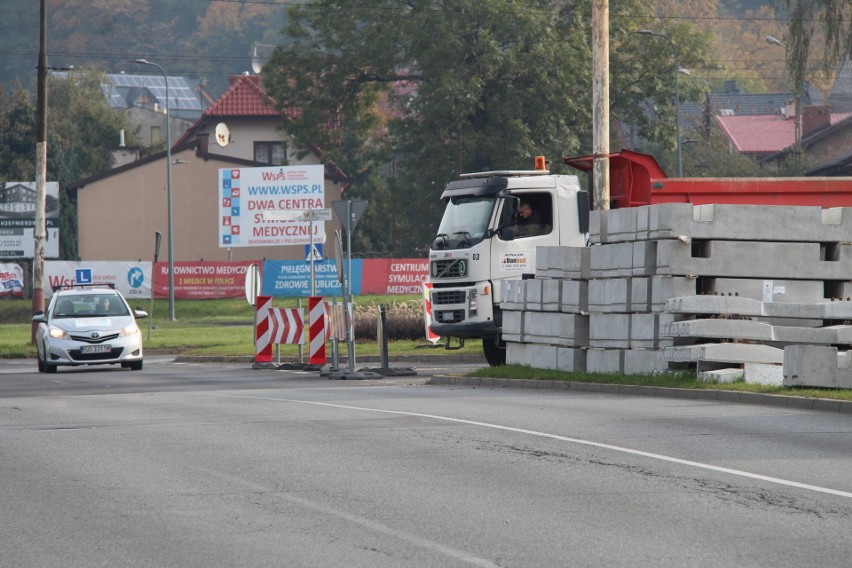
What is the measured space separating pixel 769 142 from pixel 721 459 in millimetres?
88653

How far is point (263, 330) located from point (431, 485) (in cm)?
1788

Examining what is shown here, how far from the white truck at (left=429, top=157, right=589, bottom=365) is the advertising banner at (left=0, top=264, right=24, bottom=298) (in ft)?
133

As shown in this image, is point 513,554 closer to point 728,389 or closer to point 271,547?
point 271,547

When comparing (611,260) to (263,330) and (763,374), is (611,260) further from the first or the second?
(263,330)

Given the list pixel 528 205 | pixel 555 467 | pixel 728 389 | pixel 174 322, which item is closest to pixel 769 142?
pixel 174 322

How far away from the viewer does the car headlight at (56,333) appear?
88.8 feet

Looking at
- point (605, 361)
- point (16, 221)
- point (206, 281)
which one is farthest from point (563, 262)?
point (16, 221)

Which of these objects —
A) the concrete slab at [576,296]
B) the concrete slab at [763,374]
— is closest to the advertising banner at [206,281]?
the concrete slab at [576,296]

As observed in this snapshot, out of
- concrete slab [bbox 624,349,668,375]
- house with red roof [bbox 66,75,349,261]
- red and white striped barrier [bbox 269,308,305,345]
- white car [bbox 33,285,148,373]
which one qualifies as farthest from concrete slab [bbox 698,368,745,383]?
house with red roof [bbox 66,75,349,261]

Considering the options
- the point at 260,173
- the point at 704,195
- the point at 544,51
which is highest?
the point at 544,51

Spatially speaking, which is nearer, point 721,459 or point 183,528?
point 183,528

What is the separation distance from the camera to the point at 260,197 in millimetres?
60375

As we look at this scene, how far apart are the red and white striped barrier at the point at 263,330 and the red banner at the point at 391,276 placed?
1155 inches

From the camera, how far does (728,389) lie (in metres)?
16.2
